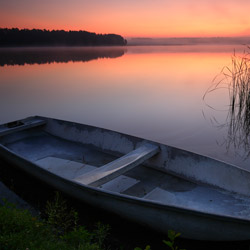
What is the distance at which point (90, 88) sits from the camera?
15156mm

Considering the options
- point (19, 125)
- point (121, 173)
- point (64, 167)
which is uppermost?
point (19, 125)

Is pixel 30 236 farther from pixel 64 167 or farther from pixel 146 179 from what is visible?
pixel 64 167

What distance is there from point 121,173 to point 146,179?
61cm

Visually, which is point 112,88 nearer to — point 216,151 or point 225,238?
point 216,151

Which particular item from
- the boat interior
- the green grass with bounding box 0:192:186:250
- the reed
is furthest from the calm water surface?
the green grass with bounding box 0:192:186:250

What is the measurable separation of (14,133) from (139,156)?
358cm

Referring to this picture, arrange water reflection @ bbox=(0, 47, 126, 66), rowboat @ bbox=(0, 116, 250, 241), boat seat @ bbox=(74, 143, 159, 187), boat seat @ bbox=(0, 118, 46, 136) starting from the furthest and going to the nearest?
1. water reflection @ bbox=(0, 47, 126, 66)
2. boat seat @ bbox=(0, 118, 46, 136)
3. boat seat @ bbox=(74, 143, 159, 187)
4. rowboat @ bbox=(0, 116, 250, 241)

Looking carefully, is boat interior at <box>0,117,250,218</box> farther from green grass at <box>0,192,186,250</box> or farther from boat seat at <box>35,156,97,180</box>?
green grass at <box>0,192,186,250</box>

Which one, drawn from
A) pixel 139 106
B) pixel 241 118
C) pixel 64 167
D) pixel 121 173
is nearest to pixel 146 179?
pixel 121 173

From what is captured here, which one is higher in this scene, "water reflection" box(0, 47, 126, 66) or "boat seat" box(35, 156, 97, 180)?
"water reflection" box(0, 47, 126, 66)

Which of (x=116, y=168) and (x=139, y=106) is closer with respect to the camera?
(x=116, y=168)

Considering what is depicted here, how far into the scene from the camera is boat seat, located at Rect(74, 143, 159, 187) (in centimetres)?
387

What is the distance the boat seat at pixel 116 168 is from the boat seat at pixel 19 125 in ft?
9.49

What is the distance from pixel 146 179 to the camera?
178 inches
